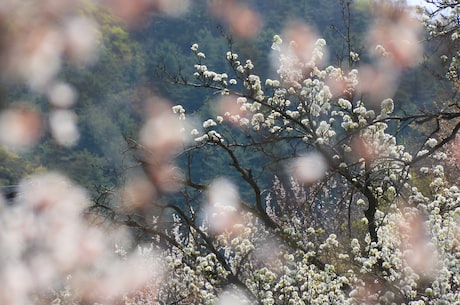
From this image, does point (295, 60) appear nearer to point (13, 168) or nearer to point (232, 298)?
point (232, 298)

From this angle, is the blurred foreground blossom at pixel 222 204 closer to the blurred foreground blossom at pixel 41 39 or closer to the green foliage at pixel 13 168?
the blurred foreground blossom at pixel 41 39

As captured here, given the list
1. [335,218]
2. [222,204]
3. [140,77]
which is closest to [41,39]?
[140,77]

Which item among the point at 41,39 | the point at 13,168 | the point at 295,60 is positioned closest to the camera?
the point at 295,60

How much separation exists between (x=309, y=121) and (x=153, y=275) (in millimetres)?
4770

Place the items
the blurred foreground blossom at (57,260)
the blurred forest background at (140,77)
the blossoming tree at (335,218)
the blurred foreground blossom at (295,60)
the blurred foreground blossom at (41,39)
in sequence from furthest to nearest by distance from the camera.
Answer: the blurred forest background at (140,77), the blurred foreground blossom at (41,39), the blurred foreground blossom at (57,260), the blurred foreground blossom at (295,60), the blossoming tree at (335,218)

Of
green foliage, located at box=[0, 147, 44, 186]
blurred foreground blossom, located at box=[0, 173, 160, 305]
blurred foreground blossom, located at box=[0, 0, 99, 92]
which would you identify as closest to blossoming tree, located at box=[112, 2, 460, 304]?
blurred foreground blossom, located at box=[0, 173, 160, 305]

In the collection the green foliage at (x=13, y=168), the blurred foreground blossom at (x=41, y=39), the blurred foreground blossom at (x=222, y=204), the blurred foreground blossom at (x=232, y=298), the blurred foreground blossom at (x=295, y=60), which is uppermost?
the blurred foreground blossom at (x=41, y=39)

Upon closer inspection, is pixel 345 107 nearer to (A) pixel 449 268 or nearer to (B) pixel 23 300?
(A) pixel 449 268

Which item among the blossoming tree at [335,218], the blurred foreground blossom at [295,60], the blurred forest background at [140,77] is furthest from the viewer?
the blurred forest background at [140,77]

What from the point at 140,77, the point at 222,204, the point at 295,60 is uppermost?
the point at 140,77

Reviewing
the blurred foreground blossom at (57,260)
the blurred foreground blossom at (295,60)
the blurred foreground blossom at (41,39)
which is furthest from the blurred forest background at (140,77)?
Answer: the blurred foreground blossom at (295,60)

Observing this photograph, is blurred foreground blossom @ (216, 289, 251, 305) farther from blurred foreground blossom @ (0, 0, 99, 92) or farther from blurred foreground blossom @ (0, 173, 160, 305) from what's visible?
blurred foreground blossom @ (0, 0, 99, 92)

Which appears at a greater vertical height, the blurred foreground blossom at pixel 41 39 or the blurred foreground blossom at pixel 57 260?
the blurred foreground blossom at pixel 41 39

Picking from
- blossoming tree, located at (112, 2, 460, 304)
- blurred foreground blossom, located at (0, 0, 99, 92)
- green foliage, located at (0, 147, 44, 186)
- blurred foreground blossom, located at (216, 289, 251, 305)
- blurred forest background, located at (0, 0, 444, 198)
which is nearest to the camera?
blossoming tree, located at (112, 2, 460, 304)
